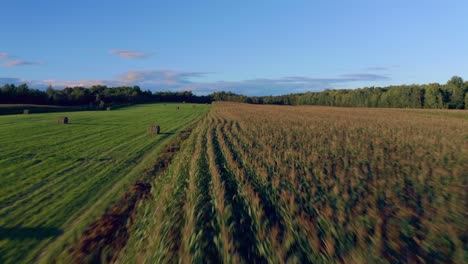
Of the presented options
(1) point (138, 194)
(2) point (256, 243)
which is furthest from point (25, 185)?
(2) point (256, 243)

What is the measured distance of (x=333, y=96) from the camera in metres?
144

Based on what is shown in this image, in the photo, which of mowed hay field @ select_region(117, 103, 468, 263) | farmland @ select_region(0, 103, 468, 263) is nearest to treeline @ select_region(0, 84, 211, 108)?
farmland @ select_region(0, 103, 468, 263)

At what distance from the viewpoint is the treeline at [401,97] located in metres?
91.4

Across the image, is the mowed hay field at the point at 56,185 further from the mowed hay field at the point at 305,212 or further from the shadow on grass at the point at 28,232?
the mowed hay field at the point at 305,212

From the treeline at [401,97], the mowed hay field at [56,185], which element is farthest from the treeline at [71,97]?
the mowed hay field at [56,185]

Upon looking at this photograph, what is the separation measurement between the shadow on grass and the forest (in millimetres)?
88379

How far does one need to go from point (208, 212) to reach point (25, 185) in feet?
27.6

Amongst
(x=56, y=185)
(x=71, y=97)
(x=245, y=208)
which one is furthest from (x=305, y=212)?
(x=71, y=97)

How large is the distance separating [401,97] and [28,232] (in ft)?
387

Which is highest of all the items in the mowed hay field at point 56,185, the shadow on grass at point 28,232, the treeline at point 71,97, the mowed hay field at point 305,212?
the treeline at point 71,97

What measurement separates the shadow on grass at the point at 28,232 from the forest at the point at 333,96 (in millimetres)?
88379

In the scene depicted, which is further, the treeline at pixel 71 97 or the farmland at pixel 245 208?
the treeline at pixel 71 97

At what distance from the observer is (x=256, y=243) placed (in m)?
6.80

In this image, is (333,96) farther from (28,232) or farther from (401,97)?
(28,232)
